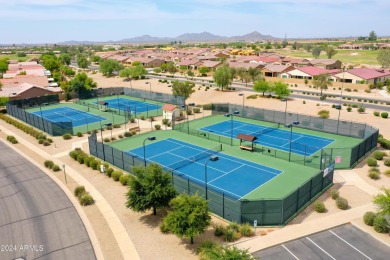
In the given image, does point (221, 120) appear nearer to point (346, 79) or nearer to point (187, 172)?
point (187, 172)

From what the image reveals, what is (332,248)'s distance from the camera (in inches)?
699

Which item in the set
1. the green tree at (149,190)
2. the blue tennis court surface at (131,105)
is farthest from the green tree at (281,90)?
the green tree at (149,190)

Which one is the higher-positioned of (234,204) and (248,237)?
(234,204)

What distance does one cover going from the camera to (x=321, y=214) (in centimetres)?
2144

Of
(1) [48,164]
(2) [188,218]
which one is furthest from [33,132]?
(2) [188,218]

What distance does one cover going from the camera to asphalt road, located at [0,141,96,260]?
17891mm

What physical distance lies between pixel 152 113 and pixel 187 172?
25166 millimetres

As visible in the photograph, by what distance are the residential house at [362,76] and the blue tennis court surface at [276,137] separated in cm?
4168

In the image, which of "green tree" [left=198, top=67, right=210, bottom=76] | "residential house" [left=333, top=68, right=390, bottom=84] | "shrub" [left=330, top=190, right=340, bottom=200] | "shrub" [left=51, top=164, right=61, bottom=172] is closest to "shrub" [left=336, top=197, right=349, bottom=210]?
"shrub" [left=330, top=190, right=340, bottom=200]

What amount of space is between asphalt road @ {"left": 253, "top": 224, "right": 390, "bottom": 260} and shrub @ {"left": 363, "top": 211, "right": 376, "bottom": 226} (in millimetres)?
1150

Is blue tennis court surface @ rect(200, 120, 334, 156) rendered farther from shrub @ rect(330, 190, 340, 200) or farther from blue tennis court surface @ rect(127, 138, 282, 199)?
shrub @ rect(330, 190, 340, 200)

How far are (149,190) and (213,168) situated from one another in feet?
33.6

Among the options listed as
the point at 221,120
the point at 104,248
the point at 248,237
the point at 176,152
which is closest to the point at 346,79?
the point at 221,120

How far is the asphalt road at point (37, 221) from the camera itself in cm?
1789
